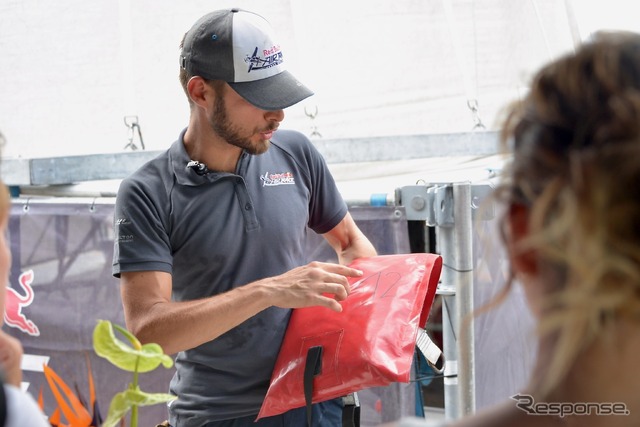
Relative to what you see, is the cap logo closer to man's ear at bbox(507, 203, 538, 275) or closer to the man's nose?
the man's nose


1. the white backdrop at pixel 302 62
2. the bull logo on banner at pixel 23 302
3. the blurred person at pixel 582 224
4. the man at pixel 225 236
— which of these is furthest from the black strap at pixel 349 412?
the white backdrop at pixel 302 62

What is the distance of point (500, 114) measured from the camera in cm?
88

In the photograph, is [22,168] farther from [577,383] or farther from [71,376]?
[577,383]

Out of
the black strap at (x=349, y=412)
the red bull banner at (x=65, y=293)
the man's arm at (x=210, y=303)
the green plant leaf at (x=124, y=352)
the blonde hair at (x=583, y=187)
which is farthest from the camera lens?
the red bull banner at (x=65, y=293)

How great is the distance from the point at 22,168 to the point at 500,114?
263cm

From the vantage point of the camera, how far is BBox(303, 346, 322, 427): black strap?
73.4 inches

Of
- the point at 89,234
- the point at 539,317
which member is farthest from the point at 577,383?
the point at 89,234

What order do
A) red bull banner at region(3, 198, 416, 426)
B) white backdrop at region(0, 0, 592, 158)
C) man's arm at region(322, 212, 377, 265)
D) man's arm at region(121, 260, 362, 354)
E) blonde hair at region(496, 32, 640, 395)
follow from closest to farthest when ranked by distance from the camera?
blonde hair at region(496, 32, 640, 395) → man's arm at region(121, 260, 362, 354) → man's arm at region(322, 212, 377, 265) → red bull banner at region(3, 198, 416, 426) → white backdrop at region(0, 0, 592, 158)

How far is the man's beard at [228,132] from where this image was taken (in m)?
2.03

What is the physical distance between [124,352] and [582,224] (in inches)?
24.6

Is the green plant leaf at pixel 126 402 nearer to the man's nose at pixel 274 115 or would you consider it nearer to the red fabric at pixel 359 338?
the red fabric at pixel 359 338

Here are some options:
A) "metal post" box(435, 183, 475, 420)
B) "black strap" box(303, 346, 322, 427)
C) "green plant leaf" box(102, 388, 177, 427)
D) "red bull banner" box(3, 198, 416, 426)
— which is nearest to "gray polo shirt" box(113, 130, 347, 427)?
"black strap" box(303, 346, 322, 427)

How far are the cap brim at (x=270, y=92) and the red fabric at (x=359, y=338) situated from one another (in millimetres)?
466

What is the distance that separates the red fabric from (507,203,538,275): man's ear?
3.36 ft
